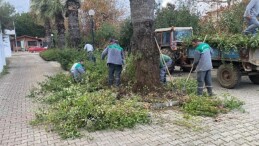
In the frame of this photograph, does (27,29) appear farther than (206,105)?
Yes

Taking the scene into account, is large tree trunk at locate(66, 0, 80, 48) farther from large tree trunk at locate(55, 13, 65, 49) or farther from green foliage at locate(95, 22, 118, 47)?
large tree trunk at locate(55, 13, 65, 49)

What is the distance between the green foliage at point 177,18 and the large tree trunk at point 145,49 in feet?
34.4

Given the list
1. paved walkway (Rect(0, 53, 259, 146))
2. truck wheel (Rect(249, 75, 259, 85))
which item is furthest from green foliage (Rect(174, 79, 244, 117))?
truck wheel (Rect(249, 75, 259, 85))

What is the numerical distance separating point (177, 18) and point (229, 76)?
941 centimetres

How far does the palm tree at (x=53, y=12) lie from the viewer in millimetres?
23092

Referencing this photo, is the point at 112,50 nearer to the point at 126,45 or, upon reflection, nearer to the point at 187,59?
the point at 187,59

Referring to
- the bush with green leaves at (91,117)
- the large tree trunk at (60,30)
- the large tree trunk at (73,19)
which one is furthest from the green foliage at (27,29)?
the bush with green leaves at (91,117)

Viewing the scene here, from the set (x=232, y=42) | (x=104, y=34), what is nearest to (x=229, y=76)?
(x=232, y=42)

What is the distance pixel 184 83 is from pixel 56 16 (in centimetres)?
1761

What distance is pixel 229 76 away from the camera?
8.86 meters

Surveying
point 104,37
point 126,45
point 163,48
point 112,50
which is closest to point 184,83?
point 112,50

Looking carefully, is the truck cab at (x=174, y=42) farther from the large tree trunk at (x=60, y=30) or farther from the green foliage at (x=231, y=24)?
the large tree trunk at (x=60, y=30)

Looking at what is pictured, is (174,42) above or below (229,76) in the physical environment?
above

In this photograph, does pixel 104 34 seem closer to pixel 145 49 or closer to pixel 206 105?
pixel 145 49
